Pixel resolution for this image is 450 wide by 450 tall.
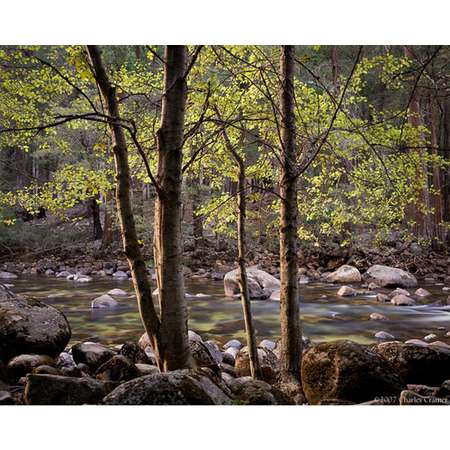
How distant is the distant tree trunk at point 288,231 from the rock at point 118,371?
1.06 metres

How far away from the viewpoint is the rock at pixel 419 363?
286 centimetres

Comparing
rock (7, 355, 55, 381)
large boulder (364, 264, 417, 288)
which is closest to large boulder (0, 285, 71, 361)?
rock (7, 355, 55, 381)

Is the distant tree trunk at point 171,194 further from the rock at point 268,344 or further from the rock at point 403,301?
the rock at point 403,301

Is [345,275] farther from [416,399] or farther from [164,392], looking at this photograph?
[164,392]

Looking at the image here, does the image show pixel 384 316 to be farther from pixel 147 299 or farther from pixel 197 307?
pixel 147 299

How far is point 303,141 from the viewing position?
346 cm

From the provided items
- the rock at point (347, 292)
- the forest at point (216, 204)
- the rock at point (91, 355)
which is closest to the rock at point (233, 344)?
the forest at point (216, 204)

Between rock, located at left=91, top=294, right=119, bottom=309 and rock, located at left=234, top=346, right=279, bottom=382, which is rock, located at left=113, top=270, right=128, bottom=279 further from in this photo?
rock, located at left=234, top=346, right=279, bottom=382

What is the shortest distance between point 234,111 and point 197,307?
4.09 m

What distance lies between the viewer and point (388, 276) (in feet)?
24.6

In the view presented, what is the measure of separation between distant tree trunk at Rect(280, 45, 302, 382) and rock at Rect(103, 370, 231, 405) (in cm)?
112

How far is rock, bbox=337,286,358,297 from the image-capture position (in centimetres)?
732

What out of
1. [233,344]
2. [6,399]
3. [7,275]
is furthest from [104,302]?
[6,399]

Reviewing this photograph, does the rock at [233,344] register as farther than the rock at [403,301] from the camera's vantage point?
No
